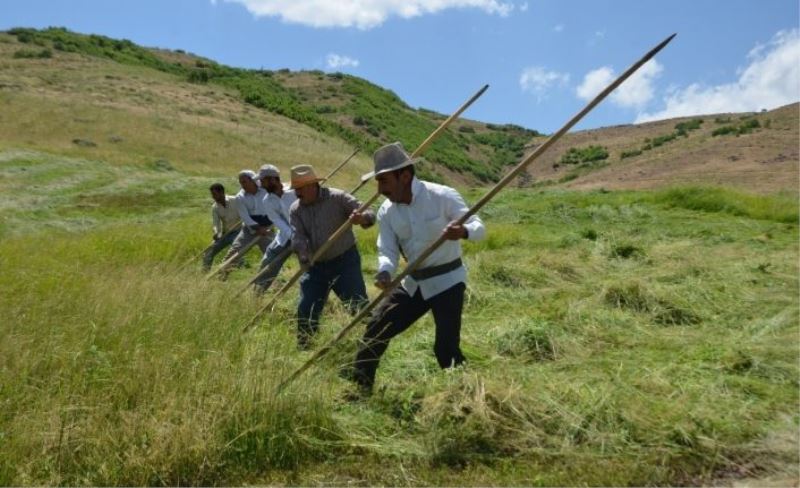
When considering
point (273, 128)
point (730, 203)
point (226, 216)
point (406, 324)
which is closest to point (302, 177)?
point (406, 324)

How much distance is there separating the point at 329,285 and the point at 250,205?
8.02 ft

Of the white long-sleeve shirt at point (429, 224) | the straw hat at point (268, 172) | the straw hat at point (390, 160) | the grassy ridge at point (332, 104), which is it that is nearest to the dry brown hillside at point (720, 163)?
the grassy ridge at point (332, 104)

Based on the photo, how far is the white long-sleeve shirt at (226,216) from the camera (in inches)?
313

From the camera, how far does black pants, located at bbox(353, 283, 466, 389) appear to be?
12.3 feet

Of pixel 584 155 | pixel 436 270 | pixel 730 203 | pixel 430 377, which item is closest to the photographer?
pixel 436 270

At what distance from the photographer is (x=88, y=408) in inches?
125

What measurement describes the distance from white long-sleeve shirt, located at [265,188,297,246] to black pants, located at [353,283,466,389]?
2.47 m

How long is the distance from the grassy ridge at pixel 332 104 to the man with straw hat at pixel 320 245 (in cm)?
2904

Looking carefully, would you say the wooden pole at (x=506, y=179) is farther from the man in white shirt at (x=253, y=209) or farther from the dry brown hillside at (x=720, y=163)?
the dry brown hillside at (x=720, y=163)

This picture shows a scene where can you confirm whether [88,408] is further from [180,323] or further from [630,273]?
[630,273]

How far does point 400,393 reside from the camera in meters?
3.77

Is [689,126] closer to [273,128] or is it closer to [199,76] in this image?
[273,128]

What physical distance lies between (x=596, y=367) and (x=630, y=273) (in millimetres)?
→ 3395

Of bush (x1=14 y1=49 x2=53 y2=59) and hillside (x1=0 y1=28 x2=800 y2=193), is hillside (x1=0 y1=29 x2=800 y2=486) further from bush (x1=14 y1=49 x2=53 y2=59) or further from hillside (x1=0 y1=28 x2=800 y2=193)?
bush (x1=14 y1=49 x2=53 y2=59)
